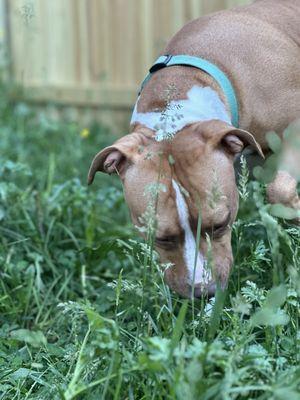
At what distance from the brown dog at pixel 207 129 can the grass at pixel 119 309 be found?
15 cm

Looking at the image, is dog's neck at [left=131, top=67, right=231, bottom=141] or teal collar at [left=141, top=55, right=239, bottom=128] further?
teal collar at [left=141, top=55, right=239, bottom=128]

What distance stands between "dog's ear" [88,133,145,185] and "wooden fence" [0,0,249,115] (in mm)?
3762

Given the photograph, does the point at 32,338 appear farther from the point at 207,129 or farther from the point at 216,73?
the point at 216,73

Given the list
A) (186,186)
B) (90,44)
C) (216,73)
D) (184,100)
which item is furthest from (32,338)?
(90,44)

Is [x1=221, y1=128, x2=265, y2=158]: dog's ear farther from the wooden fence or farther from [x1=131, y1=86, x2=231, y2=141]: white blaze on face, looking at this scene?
the wooden fence

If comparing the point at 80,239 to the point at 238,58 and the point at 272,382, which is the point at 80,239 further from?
the point at 272,382

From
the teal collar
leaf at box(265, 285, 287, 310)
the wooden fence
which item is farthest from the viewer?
the wooden fence

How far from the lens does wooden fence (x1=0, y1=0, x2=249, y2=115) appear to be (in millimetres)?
7703

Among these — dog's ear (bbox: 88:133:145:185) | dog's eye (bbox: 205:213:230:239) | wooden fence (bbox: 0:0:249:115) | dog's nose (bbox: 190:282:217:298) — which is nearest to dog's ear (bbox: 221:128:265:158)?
dog's eye (bbox: 205:213:230:239)

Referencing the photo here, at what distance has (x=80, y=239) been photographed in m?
4.72

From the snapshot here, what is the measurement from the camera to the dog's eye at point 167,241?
139 inches

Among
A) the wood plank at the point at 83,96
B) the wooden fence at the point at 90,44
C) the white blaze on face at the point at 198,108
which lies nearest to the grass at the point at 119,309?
the white blaze on face at the point at 198,108

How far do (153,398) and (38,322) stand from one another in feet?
5.24

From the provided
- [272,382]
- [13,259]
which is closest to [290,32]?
[13,259]
